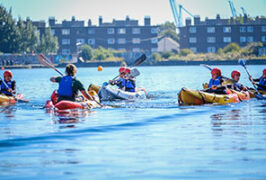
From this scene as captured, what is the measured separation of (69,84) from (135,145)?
21.5ft

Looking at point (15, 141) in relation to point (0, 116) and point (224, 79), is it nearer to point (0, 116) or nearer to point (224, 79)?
point (0, 116)

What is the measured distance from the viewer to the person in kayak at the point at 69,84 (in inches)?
722

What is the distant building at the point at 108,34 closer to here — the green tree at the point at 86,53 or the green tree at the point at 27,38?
the green tree at the point at 86,53

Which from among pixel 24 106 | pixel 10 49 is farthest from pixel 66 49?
pixel 24 106

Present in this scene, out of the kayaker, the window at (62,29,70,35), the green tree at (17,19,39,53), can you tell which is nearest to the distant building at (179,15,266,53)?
the window at (62,29,70,35)

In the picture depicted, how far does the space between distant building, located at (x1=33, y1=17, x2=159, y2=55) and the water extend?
118165mm

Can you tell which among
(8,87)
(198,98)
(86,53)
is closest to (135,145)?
(198,98)

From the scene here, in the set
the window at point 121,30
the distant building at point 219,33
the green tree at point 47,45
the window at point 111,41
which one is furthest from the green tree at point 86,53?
the distant building at point 219,33

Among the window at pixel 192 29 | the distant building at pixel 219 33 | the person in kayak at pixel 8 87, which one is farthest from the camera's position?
the window at pixel 192 29

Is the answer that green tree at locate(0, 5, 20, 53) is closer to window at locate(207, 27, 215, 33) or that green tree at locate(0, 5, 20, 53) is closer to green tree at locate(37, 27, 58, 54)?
green tree at locate(37, 27, 58, 54)

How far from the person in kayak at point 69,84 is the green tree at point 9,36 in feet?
288

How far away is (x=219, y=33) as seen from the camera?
430 ft

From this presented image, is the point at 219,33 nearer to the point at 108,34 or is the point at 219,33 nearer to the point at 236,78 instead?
the point at 108,34

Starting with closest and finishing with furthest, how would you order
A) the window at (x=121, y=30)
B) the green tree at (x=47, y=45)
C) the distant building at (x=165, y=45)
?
the green tree at (x=47, y=45) → the window at (x=121, y=30) → the distant building at (x=165, y=45)
